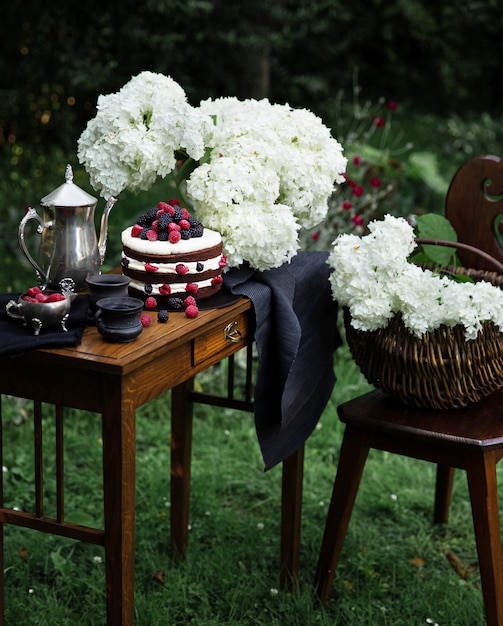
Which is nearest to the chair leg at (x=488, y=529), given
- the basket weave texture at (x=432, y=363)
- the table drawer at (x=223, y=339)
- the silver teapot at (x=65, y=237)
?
the basket weave texture at (x=432, y=363)

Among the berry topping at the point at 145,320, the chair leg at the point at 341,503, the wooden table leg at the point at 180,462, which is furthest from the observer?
the wooden table leg at the point at 180,462

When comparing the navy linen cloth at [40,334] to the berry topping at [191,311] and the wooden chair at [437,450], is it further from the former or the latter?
the wooden chair at [437,450]

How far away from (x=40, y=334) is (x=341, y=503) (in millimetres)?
1150

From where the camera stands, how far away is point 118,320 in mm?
1937

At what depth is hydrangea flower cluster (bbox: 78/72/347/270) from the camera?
2.26 metres

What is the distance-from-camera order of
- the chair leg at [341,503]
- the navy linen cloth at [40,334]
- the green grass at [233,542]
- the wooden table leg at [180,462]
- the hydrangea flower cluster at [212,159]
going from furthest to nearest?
the wooden table leg at [180,462] → the green grass at [233,542] → the chair leg at [341,503] → the hydrangea flower cluster at [212,159] → the navy linen cloth at [40,334]

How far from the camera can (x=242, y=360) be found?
419 centimetres

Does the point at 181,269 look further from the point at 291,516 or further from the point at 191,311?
the point at 291,516

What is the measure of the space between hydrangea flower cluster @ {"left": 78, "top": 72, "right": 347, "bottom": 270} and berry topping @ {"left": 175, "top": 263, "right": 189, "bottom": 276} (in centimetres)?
19

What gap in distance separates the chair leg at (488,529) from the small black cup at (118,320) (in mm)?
1023

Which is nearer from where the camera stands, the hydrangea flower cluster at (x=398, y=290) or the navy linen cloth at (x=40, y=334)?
the navy linen cloth at (x=40, y=334)

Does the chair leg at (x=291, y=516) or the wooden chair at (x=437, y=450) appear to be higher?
the wooden chair at (x=437, y=450)

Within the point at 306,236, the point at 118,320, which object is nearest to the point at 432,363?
the point at 118,320

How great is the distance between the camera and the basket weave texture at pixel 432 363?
94.4 inches
